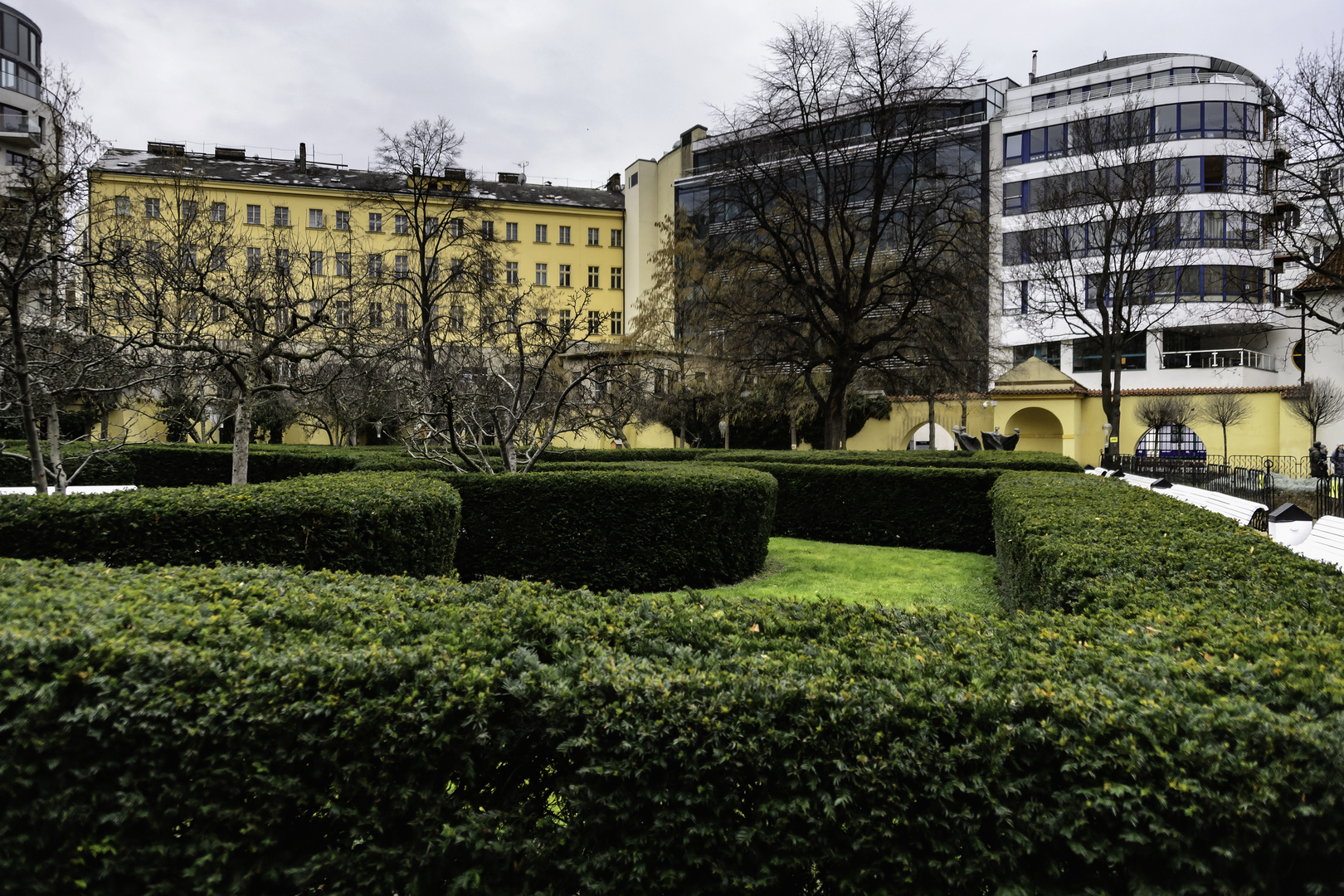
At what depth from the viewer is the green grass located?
8141 millimetres

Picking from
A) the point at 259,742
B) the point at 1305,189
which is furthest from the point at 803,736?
the point at 1305,189

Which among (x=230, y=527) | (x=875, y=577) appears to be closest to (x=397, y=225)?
(x=875, y=577)

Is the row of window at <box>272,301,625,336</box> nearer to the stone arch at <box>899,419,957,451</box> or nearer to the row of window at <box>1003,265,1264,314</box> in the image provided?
the stone arch at <box>899,419,957,451</box>

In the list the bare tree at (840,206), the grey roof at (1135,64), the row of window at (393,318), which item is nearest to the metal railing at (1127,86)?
the grey roof at (1135,64)

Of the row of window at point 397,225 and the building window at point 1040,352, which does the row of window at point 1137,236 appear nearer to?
the building window at point 1040,352

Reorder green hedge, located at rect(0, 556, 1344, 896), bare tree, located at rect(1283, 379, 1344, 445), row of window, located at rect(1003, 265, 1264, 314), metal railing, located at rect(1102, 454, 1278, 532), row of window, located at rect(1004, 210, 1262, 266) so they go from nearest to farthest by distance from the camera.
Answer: green hedge, located at rect(0, 556, 1344, 896)
metal railing, located at rect(1102, 454, 1278, 532)
row of window, located at rect(1004, 210, 1262, 266)
bare tree, located at rect(1283, 379, 1344, 445)
row of window, located at rect(1003, 265, 1264, 314)

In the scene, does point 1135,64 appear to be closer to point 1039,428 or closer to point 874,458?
point 1039,428

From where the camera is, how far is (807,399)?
99.4 feet

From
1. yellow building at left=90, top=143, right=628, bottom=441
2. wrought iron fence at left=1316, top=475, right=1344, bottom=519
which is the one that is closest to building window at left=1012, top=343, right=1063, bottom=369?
yellow building at left=90, top=143, right=628, bottom=441

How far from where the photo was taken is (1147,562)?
396 centimetres

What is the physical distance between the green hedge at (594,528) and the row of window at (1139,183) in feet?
81.4

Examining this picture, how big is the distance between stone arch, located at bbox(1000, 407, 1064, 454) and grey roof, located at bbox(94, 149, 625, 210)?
3278 centimetres

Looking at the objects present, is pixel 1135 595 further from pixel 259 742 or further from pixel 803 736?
pixel 259 742

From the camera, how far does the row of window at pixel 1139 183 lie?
2728 centimetres
